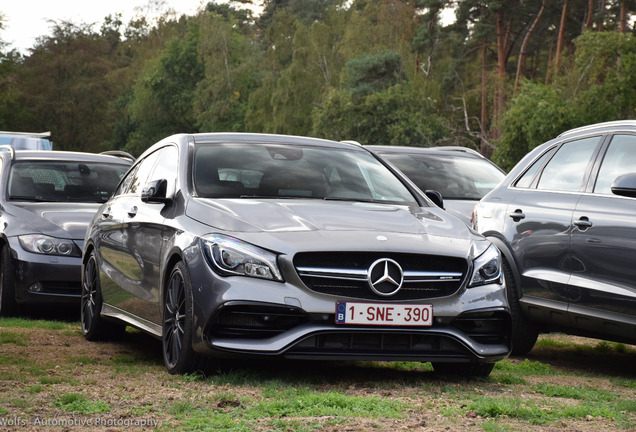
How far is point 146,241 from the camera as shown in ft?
24.4

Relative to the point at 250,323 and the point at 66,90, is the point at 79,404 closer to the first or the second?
the point at 250,323

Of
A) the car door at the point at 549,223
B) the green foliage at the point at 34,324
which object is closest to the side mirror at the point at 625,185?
the car door at the point at 549,223

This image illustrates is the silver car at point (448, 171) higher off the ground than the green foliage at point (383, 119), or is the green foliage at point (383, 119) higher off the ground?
the silver car at point (448, 171)

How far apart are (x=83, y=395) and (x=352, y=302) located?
5.03ft

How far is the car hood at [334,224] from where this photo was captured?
627 cm

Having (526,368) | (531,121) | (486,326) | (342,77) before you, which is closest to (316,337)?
(486,326)

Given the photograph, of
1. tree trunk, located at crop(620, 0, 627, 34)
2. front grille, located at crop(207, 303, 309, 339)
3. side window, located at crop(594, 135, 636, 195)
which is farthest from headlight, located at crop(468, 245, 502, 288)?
tree trunk, located at crop(620, 0, 627, 34)

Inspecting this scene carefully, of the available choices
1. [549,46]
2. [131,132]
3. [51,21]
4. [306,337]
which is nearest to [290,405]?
[306,337]

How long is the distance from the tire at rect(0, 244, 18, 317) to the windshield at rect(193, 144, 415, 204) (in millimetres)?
4160

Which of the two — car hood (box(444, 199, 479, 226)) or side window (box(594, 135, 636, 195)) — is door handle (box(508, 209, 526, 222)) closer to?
side window (box(594, 135, 636, 195))

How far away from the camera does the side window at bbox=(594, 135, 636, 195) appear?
7.57 metres

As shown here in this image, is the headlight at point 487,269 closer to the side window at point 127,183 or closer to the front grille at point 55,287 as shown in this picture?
the side window at point 127,183

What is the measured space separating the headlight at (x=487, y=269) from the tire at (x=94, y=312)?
334cm

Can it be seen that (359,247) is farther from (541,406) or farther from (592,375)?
(592,375)
